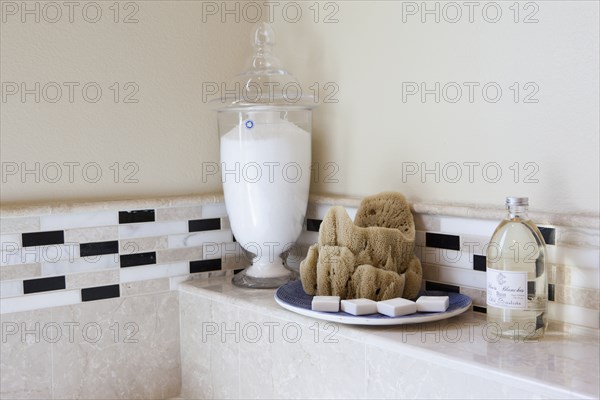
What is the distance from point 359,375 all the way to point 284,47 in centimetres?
71

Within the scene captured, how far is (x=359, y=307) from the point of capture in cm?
99

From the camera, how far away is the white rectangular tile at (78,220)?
1.18m

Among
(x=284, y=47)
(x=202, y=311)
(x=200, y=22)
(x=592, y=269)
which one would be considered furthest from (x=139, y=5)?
(x=592, y=269)

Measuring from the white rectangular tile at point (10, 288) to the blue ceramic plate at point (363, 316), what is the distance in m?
0.41

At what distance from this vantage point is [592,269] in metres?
0.93

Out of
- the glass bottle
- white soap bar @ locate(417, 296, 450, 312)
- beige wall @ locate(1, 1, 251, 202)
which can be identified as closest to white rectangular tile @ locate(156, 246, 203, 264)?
beige wall @ locate(1, 1, 251, 202)

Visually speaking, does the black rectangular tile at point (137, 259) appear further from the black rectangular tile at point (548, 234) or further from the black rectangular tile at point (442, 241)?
the black rectangular tile at point (548, 234)

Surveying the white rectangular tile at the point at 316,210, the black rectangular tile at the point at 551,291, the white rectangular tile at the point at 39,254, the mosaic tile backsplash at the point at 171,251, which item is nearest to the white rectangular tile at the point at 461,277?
the mosaic tile backsplash at the point at 171,251

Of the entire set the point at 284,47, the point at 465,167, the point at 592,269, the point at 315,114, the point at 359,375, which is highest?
the point at 284,47

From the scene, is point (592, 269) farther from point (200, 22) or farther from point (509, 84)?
point (200, 22)

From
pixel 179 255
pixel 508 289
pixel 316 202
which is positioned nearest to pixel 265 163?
pixel 316 202

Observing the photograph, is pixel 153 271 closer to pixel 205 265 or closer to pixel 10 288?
pixel 205 265

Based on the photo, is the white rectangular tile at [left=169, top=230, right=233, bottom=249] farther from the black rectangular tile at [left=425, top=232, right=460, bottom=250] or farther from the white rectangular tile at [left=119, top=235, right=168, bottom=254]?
the black rectangular tile at [left=425, top=232, right=460, bottom=250]

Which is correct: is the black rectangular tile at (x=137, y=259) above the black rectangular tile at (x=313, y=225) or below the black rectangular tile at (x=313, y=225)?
below
